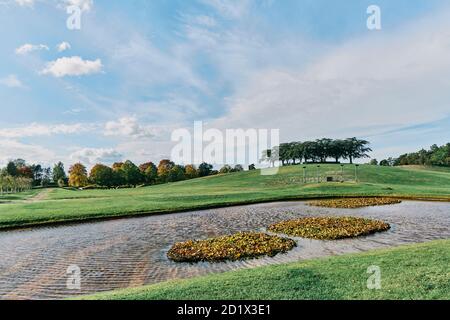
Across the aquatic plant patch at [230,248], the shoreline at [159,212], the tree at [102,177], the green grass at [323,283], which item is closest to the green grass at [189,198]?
the shoreline at [159,212]

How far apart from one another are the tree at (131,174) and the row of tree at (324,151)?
40.6m

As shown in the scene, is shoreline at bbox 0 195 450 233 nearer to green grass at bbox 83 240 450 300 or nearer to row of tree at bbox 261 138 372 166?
green grass at bbox 83 240 450 300

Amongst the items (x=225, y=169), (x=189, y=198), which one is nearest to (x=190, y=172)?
(x=225, y=169)

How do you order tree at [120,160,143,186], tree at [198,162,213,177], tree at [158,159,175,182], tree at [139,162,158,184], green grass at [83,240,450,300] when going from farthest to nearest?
tree at [198,162,213,177], tree at [158,159,175,182], tree at [139,162,158,184], tree at [120,160,143,186], green grass at [83,240,450,300]

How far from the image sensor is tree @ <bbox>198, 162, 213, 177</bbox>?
4195 inches

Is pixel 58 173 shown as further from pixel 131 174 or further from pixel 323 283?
pixel 323 283

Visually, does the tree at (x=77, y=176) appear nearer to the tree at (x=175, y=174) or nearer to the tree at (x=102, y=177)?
the tree at (x=102, y=177)

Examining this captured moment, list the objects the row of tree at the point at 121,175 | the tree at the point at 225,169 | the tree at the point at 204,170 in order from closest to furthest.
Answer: the row of tree at the point at 121,175
the tree at the point at 204,170
the tree at the point at 225,169

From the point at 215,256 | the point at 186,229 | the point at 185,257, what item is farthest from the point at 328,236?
the point at 186,229

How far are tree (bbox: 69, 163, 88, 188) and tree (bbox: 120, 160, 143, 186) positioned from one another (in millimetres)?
10576

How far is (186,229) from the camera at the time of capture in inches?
749

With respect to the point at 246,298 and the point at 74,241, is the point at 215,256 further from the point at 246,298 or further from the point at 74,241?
the point at 74,241

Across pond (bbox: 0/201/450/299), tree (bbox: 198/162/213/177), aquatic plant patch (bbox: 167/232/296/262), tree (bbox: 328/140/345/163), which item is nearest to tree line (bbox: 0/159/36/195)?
tree (bbox: 198/162/213/177)

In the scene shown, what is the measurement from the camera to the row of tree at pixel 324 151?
95.4 metres
